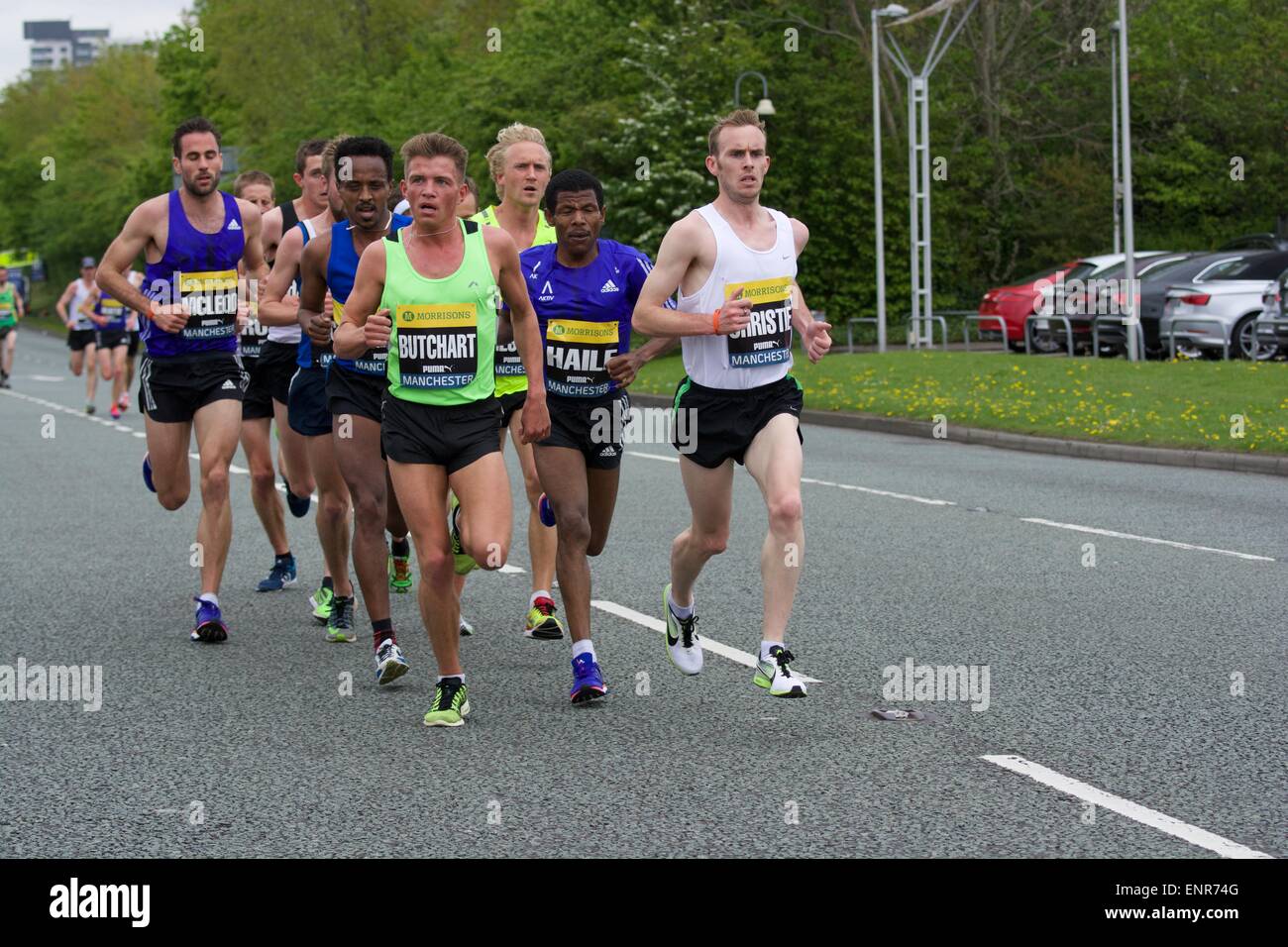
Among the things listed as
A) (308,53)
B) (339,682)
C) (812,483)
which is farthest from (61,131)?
(339,682)

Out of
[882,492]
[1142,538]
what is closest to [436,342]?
[1142,538]

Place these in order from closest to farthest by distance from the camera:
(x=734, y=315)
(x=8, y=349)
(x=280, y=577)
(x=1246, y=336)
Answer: (x=734, y=315) → (x=280, y=577) → (x=1246, y=336) → (x=8, y=349)

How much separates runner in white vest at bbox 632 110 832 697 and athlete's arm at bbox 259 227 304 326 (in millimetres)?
1937

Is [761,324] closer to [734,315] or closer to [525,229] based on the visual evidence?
[734,315]

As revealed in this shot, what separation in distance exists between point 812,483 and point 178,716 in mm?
9378

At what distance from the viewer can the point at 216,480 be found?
9141mm

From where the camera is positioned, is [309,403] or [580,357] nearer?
[580,357]

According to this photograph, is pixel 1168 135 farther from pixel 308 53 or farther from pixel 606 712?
pixel 606 712

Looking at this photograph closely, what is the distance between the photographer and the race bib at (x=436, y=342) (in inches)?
280

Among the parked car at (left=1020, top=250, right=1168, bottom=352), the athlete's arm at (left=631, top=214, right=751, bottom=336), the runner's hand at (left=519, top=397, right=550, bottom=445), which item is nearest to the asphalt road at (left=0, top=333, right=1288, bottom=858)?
the runner's hand at (left=519, top=397, right=550, bottom=445)

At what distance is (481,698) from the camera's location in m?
7.59

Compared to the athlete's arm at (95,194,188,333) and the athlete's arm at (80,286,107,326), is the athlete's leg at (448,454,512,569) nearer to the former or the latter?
the athlete's arm at (95,194,188,333)

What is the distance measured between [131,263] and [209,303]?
0.40 meters

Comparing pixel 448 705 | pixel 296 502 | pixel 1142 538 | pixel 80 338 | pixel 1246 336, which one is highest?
pixel 80 338
